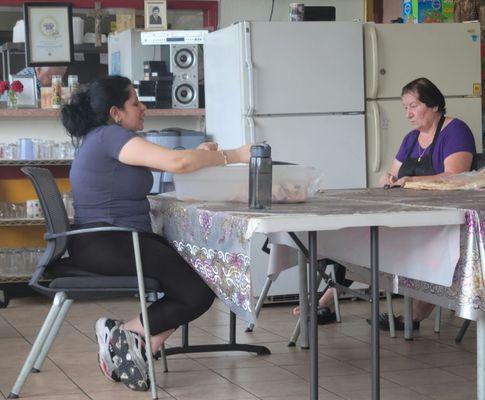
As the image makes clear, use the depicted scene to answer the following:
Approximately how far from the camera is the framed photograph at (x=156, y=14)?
7055 mm

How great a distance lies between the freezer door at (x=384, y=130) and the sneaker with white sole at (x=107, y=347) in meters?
2.62

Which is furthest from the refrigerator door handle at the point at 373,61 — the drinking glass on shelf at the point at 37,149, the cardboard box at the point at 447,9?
the drinking glass on shelf at the point at 37,149

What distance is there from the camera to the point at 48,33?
7.05 meters

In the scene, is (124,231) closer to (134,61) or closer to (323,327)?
(323,327)

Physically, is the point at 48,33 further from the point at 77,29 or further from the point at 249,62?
the point at 249,62

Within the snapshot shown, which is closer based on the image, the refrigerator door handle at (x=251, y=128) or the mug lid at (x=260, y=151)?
the mug lid at (x=260, y=151)

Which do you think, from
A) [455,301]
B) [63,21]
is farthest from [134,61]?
[455,301]

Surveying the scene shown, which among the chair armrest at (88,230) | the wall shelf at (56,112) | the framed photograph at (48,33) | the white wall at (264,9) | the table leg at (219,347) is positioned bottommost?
the table leg at (219,347)

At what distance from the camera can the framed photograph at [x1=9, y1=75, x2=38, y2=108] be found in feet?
22.2

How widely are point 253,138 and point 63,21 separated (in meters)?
1.83

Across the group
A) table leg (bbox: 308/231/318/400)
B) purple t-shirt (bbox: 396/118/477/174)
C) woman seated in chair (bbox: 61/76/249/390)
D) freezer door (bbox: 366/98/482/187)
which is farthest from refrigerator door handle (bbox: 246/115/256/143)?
table leg (bbox: 308/231/318/400)

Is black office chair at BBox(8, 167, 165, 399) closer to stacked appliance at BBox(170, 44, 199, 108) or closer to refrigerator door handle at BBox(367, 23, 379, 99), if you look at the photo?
refrigerator door handle at BBox(367, 23, 379, 99)

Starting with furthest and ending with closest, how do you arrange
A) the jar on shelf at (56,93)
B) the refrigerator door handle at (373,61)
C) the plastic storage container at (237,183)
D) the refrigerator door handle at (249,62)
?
the jar on shelf at (56,93)
the refrigerator door handle at (373,61)
the refrigerator door handle at (249,62)
the plastic storage container at (237,183)

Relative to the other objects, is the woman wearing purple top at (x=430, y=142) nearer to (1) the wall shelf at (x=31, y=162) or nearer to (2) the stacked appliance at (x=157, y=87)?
(2) the stacked appliance at (x=157, y=87)
